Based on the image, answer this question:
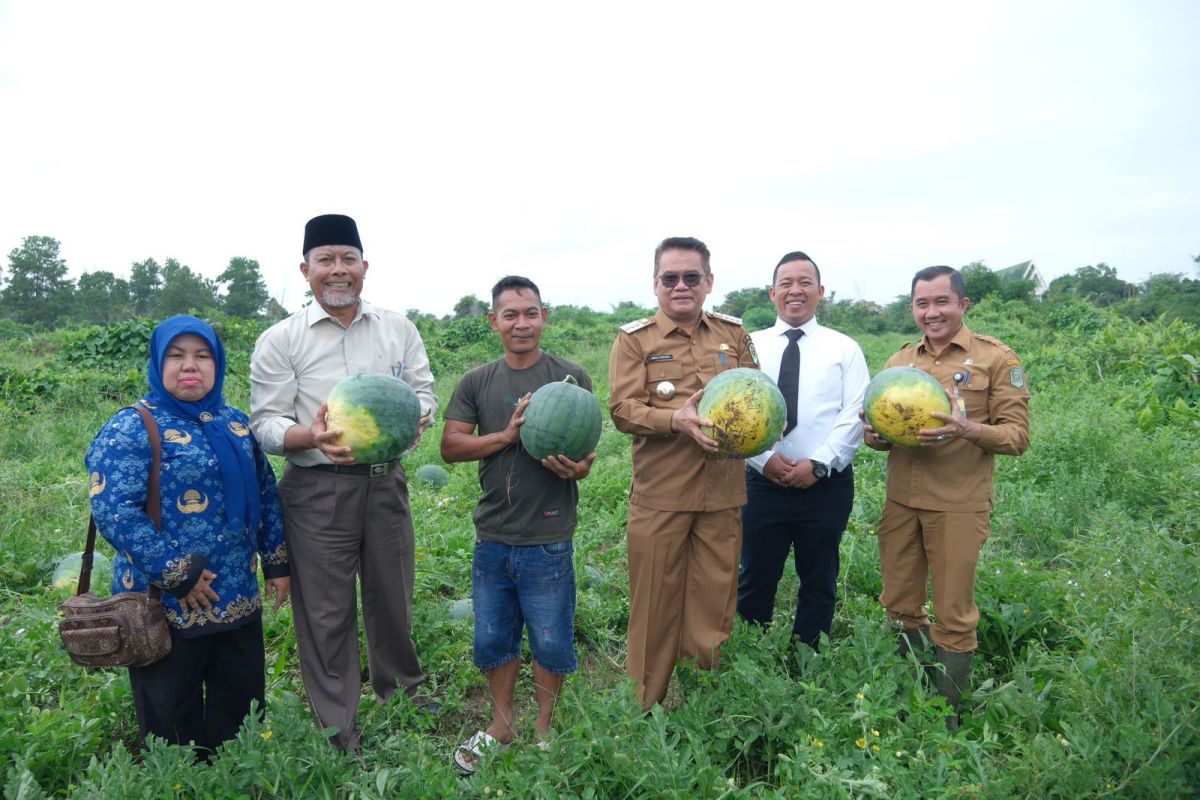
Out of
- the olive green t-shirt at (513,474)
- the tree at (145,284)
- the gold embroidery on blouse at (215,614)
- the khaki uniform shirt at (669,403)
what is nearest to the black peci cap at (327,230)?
the olive green t-shirt at (513,474)

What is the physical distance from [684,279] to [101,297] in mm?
49536

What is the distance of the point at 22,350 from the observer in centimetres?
1845

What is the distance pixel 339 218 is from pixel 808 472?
259cm

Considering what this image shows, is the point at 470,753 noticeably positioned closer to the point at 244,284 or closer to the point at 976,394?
the point at 976,394

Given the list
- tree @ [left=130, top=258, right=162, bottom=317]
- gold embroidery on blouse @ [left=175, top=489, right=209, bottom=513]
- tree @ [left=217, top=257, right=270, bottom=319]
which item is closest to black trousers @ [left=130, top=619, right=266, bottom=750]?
gold embroidery on blouse @ [left=175, top=489, right=209, bottom=513]

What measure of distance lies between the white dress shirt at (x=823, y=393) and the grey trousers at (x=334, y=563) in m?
1.93

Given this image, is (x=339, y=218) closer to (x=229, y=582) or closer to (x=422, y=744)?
(x=229, y=582)

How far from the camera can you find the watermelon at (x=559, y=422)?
3.25 m

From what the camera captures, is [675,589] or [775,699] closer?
[775,699]

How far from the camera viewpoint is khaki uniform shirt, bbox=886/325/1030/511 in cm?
363

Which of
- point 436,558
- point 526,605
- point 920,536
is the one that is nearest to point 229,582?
point 526,605

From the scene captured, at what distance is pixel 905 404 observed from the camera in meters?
3.46

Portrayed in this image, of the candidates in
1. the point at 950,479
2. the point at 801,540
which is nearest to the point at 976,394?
the point at 950,479

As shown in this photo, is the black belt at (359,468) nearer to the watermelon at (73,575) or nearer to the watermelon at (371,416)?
the watermelon at (371,416)
